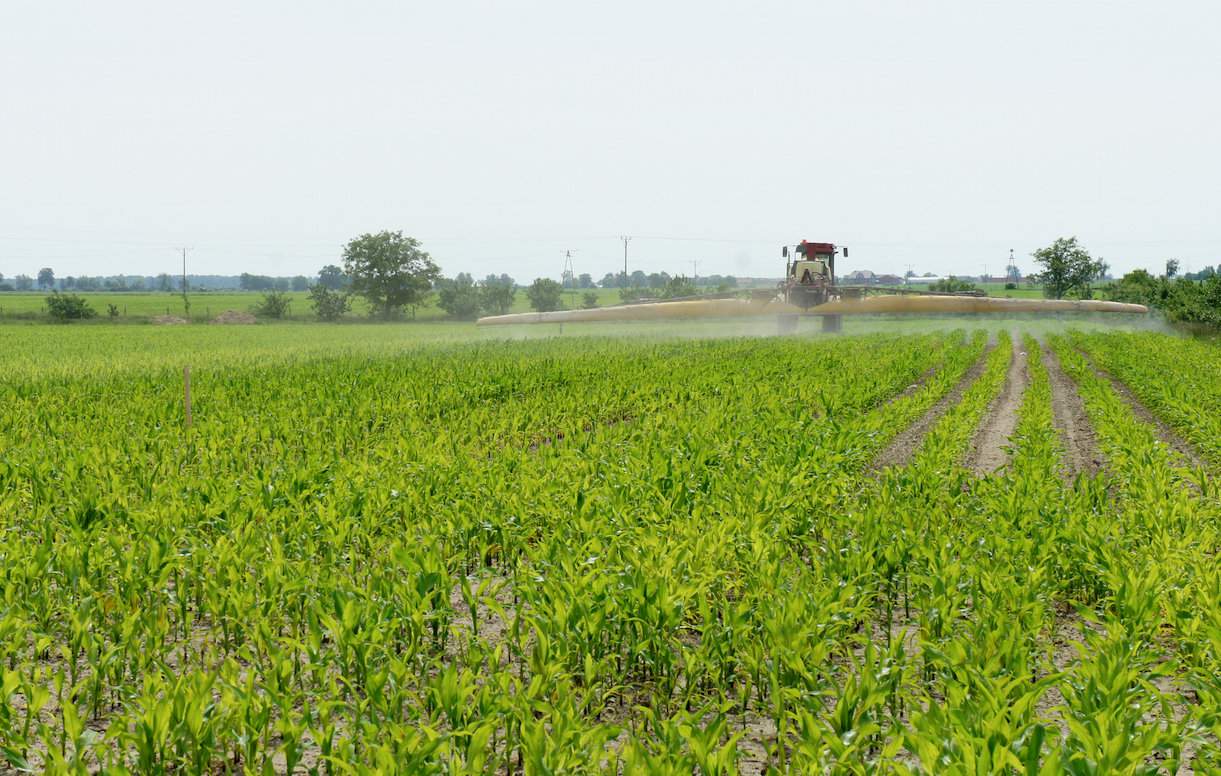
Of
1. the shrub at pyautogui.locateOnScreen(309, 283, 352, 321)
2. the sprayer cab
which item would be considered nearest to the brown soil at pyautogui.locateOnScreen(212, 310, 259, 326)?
the shrub at pyautogui.locateOnScreen(309, 283, 352, 321)

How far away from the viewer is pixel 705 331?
43938 millimetres

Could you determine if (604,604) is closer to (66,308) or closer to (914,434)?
(914,434)

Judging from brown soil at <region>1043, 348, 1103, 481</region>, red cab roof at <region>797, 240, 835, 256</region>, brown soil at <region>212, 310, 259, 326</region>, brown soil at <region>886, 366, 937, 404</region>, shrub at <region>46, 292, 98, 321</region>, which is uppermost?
red cab roof at <region>797, 240, 835, 256</region>

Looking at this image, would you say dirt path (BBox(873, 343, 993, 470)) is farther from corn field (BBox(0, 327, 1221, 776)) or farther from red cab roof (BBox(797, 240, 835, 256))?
red cab roof (BBox(797, 240, 835, 256))

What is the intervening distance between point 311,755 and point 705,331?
40087 mm

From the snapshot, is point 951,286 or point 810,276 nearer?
point 810,276

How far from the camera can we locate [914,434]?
1457 cm

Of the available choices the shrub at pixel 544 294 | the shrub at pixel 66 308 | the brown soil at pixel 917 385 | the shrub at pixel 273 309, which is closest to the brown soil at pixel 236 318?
the shrub at pixel 273 309

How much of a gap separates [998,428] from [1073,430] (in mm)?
1187

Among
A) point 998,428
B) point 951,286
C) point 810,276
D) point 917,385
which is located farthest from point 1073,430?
point 951,286

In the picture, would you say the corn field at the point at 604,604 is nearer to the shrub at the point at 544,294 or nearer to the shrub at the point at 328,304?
the shrub at the point at 328,304

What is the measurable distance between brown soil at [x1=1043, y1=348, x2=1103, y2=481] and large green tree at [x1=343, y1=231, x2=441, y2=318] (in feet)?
247

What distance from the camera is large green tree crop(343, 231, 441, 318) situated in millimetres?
91188

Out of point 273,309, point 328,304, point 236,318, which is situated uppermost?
point 328,304
